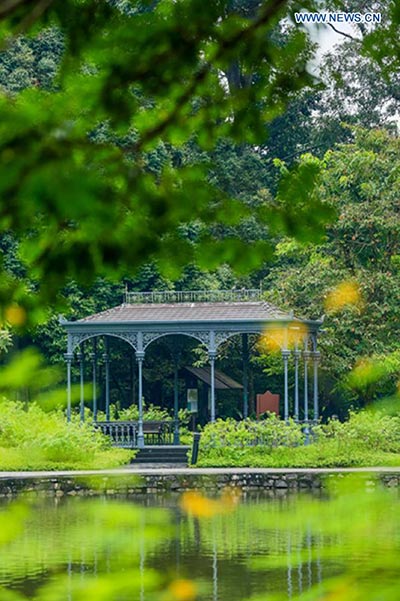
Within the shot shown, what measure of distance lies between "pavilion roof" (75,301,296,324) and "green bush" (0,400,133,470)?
3126mm

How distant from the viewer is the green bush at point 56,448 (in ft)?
79.6

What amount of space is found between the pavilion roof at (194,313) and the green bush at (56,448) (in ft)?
10.3

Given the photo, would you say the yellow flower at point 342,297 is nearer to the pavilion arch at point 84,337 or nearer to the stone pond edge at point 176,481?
the pavilion arch at point 84,337

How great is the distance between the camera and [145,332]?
2777cm

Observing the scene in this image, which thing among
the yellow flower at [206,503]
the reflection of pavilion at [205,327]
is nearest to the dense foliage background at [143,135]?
the yellow flower at [206,503]

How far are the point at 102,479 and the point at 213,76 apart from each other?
61.3 feet

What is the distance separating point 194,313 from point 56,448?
512cm

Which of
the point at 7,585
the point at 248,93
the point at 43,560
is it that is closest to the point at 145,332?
the point at 43,560

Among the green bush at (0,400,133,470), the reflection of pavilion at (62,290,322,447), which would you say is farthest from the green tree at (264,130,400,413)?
the green bush at (0,400,133,470)

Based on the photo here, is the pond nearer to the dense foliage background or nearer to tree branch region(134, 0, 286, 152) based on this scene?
the dense foliage background

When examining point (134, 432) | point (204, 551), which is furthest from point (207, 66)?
point (134, 432)

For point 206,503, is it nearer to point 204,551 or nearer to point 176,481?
point 176,481

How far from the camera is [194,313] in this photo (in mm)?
28281

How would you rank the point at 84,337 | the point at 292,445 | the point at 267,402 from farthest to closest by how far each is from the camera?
1. the point at 267,402
2. the point at 84,337
3. the point at 292,445
